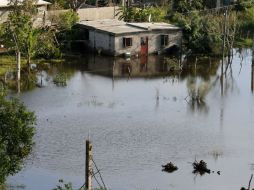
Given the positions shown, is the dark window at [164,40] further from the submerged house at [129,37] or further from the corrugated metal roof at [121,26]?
the corrugated metal roof at [121,26]

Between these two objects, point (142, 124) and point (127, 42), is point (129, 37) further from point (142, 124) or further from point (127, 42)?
point (142, 124)

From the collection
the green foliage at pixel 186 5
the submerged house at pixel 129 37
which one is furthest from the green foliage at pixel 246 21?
the submerged house at pixel 129 37

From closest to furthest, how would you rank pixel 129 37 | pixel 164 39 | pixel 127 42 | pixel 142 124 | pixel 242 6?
1. pixel 142 124
2. pixel 129 37
3. pixel 127 42
4. pixel 164 39
5. pixel 242 6

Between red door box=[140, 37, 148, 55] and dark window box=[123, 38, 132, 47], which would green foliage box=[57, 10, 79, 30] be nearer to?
dark window box=[123, 38, 132, 47]

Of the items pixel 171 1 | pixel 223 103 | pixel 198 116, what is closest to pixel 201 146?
pixel 198 116

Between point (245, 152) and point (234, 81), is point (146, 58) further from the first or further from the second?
point (245, 152)

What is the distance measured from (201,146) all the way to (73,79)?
16098 mm

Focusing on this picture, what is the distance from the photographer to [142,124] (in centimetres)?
4028

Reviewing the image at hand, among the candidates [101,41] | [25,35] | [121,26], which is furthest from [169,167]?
[121,26]

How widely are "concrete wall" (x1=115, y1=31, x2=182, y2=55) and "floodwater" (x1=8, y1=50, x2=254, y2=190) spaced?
1991 mm

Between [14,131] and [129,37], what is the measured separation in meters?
31.4

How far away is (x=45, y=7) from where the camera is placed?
60500mm

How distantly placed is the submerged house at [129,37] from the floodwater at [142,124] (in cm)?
213

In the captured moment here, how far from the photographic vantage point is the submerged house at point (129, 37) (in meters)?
58.1
